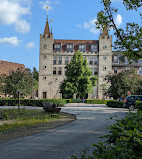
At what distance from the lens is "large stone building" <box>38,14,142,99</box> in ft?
170

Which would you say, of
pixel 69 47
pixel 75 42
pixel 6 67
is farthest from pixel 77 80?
pixel 6 67

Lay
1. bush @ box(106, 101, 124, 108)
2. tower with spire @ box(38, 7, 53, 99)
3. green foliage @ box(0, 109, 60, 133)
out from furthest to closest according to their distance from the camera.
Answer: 1. tower with spire @ box(38, 7, 53, 99)
2. bush @ box(106, 101, 124, 108)
3. green foliage @ box(0, 109, 60, 133)

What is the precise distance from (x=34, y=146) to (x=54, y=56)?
48.2 meters

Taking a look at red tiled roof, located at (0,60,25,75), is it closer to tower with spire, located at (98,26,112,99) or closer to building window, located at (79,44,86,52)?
building window, located at (79,44,86,52)

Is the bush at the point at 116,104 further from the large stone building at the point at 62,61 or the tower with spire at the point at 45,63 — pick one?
the tower with spire at the point at 45,63

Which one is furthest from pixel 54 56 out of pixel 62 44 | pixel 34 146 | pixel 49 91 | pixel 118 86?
pixel 34 146

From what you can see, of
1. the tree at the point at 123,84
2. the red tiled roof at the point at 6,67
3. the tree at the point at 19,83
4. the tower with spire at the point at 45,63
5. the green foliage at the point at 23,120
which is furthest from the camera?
the red tiled roof at the point at 6,67

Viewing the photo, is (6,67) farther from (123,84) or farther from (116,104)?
(123,84)

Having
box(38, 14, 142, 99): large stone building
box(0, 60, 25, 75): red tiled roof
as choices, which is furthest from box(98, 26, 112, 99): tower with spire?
box(0, 60, 25, 75): red tiled roof

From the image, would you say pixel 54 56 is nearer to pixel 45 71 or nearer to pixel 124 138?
pixel 45 71

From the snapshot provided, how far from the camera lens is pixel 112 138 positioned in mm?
3176

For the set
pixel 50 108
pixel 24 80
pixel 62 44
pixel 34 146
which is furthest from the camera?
pixel 62 44

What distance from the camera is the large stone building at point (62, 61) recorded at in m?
51.8

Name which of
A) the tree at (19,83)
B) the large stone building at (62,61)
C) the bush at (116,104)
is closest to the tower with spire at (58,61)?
the large stone building at (62,61)
